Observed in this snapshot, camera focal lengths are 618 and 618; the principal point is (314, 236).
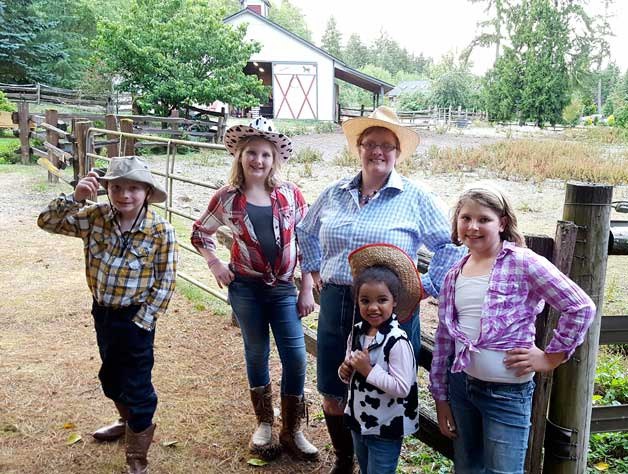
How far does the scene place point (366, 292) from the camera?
85.6 inches

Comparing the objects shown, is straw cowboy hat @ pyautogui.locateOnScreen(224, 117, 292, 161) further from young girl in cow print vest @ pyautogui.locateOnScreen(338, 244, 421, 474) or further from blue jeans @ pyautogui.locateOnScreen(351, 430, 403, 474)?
blue jeans @ pyautogui.locateOnScreen(351, 430, 403, 474)

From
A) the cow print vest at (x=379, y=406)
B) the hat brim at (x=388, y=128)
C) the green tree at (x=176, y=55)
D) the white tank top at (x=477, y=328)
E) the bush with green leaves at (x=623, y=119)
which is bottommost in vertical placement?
the cow print vest at (x=379, y=406)

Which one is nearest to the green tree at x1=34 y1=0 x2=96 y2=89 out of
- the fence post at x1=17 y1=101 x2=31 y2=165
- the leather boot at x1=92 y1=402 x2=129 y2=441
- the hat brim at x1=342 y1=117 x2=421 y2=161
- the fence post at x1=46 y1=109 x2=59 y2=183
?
the fence post at x1=17 y1=101 x2=31 y2=165

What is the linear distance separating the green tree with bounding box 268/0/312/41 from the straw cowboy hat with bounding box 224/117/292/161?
65.6 m

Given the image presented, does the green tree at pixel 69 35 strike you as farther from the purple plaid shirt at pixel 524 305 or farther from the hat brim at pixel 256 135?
the purple plaid shirt at pixel 524 305

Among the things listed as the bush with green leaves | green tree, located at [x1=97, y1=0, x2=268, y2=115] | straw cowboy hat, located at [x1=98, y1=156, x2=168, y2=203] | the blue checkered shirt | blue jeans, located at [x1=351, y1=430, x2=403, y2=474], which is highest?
green tree, located at [x1=97, y1=0, x2=268, y2=115]

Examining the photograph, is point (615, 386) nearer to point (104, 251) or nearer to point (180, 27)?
point (104, 251)

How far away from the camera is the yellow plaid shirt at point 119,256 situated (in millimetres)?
2662

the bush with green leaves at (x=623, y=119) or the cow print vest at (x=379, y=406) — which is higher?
the bush with green leaves at (x=623, y=119)

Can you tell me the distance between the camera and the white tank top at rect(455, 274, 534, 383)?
1942 millimetres

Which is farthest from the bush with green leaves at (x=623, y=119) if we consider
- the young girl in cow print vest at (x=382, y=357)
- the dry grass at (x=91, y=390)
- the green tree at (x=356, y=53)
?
the green tree at (x=356, y=53)

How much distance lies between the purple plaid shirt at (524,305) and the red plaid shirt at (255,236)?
3.54 ft

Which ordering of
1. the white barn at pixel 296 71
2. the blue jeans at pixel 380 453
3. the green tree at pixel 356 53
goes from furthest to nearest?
1. the green tree at pixel 356 53
2. the white barn at pixel 296 71
3. the blue jeans at pixel 380 453

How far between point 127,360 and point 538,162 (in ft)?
43.6
